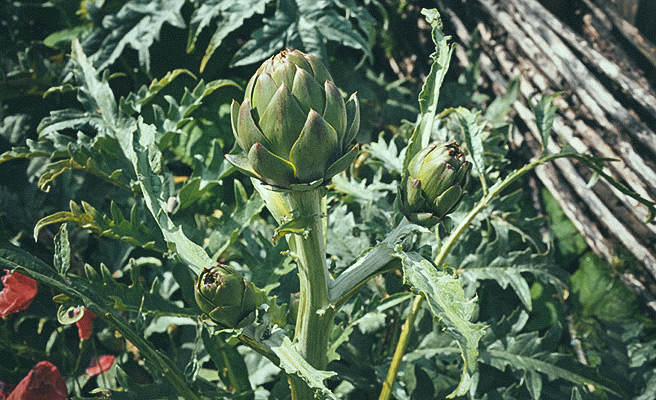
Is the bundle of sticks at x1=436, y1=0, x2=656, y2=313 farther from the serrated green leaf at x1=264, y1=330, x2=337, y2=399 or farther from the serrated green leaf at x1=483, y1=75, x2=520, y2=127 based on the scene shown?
the serrated green leaf at x1=264, y1=330, x2=337, y2=399

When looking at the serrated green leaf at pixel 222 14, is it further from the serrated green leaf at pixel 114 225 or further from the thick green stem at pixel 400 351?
the thick green stem at pixel 400 351

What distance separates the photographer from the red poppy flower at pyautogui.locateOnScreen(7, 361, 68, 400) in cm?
69

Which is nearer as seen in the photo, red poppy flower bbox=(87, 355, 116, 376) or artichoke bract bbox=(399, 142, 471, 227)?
artichoke bract bbox=(399, 142, 471, 227)

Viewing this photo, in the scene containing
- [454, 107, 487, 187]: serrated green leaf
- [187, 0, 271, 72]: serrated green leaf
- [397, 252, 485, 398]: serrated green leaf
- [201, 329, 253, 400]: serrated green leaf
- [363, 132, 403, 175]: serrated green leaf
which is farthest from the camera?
[187, 0, 271, 72]: serrated green leaf

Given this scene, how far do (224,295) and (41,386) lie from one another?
1.28ft

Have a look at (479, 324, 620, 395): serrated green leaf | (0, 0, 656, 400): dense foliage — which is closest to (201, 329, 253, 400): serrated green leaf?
(0, 0, 656, 400): dense foliage

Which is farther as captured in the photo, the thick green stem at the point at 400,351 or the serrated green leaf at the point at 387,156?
the serrated green leaf at the point at 387,156

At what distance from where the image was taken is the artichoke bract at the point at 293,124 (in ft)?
1.44

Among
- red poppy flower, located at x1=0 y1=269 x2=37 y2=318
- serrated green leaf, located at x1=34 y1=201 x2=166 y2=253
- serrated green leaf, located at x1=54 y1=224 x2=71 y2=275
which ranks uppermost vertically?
serrated green leaf, located at x1=54 y1=224 x2=71 y2=275

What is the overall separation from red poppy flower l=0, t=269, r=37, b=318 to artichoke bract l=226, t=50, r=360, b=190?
0.42m

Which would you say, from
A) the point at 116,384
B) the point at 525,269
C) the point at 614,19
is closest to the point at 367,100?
the point at 614,19

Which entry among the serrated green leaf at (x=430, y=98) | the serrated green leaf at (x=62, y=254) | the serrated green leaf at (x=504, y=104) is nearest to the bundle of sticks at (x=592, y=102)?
the serrated green leaf at (x=504, y=104)

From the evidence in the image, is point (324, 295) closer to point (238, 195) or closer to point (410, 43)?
point (238, 195)

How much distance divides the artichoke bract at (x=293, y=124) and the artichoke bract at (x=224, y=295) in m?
0.09
